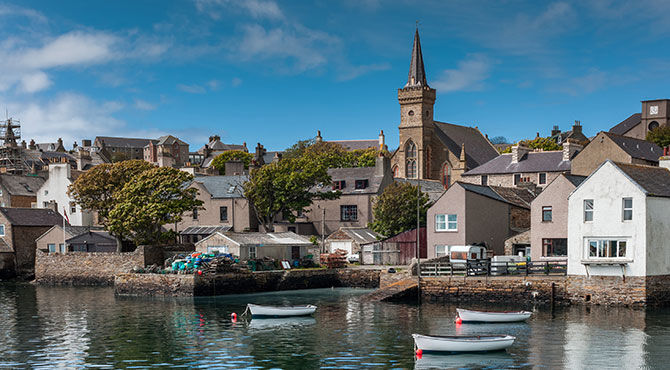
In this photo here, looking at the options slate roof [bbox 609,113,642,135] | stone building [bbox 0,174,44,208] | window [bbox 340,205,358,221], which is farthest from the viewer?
slate roof [bbox 609,113,642,135]

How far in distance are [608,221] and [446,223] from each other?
1857 cm

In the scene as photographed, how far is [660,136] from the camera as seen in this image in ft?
318

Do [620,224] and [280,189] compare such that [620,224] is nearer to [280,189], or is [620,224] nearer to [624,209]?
[624,209]

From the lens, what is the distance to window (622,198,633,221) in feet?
150

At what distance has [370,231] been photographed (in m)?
77.1

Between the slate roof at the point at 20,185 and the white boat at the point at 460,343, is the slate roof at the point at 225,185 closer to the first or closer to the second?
the slate roof at the point at 20,185

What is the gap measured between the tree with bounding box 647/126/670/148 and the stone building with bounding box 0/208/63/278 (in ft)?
242

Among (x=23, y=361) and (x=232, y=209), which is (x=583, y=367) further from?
(x=232, y=209)

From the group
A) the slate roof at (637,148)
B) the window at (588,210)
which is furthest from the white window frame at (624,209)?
the slate roof at (637,148)

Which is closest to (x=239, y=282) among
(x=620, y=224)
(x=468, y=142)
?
(x=620, y=224)

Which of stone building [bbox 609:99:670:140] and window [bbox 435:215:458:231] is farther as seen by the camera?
stone building [bbox 609:99:670:140]

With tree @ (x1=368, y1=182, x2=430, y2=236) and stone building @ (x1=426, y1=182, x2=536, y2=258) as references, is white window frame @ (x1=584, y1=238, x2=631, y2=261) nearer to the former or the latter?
stone building @ (x1=426, y1=182, x2=536, y2=258)

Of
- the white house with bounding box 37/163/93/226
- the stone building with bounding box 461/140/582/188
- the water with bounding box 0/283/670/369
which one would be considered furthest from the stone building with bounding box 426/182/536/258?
the white house with bounding box 37/163/93/226

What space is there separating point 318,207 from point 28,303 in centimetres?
3685
